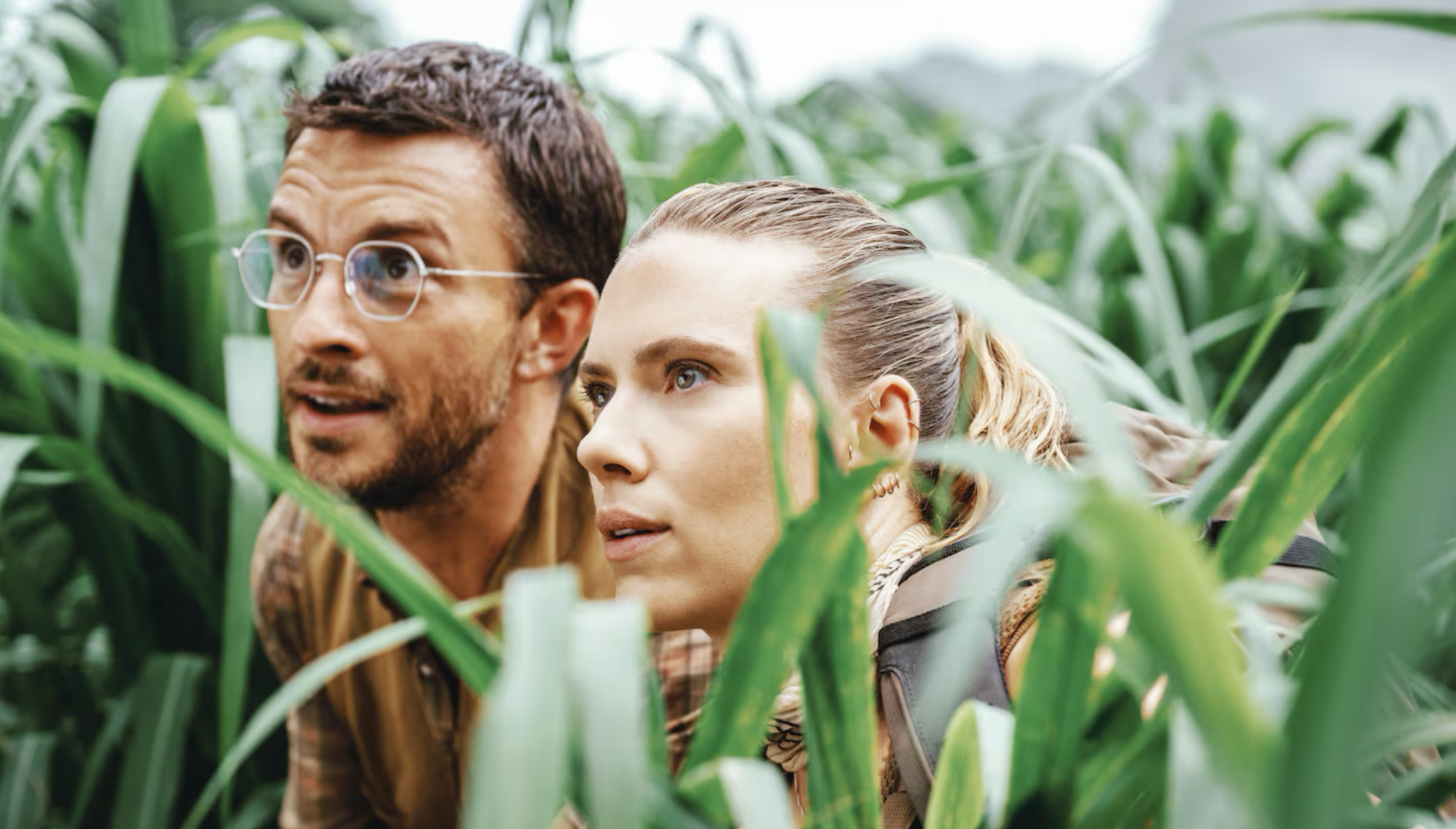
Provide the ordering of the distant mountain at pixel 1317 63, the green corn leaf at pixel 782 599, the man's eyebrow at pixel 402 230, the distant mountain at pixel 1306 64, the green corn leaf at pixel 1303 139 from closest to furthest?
the green corn leaf at pixel 782 599
the man's eyebrow at pixel 402 230
the green corn leaf at pixel 1303 139
the distant mountain at pixel 1306 64
the distant mountain at pixel 1317 63

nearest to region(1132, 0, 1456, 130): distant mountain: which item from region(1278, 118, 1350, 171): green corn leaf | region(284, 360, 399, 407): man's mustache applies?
region(1278, 118, 1350, 171): green corn leaf

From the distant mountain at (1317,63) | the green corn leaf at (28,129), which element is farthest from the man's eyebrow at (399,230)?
the distant mountain at (1317,63)

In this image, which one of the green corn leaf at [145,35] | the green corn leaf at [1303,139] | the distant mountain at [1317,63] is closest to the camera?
the green corn leaf at [145,35]

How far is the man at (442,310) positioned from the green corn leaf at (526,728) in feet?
2.33

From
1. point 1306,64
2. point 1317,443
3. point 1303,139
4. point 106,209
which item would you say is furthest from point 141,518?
point 1306,64

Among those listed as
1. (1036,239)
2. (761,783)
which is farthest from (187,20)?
(761,783)

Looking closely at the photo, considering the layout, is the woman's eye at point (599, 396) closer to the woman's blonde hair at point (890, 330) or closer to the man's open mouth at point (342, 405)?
the woman's blonde hair at point (890, 330)

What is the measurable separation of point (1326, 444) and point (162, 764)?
1.16 metres

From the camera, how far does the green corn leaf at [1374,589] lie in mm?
335

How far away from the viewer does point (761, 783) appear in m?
0.45

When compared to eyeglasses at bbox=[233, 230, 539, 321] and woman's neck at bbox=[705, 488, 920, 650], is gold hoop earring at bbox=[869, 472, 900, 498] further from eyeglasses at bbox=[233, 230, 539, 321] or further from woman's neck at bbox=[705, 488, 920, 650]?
eyeglasses at bbox=[233, 230, 539, 321]

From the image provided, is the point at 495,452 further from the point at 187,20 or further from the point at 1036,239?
the point at 187,20

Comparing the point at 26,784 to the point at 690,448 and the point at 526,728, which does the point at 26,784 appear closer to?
the point at 690,448

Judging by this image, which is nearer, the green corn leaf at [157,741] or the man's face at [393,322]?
the man's face at [393,322]
